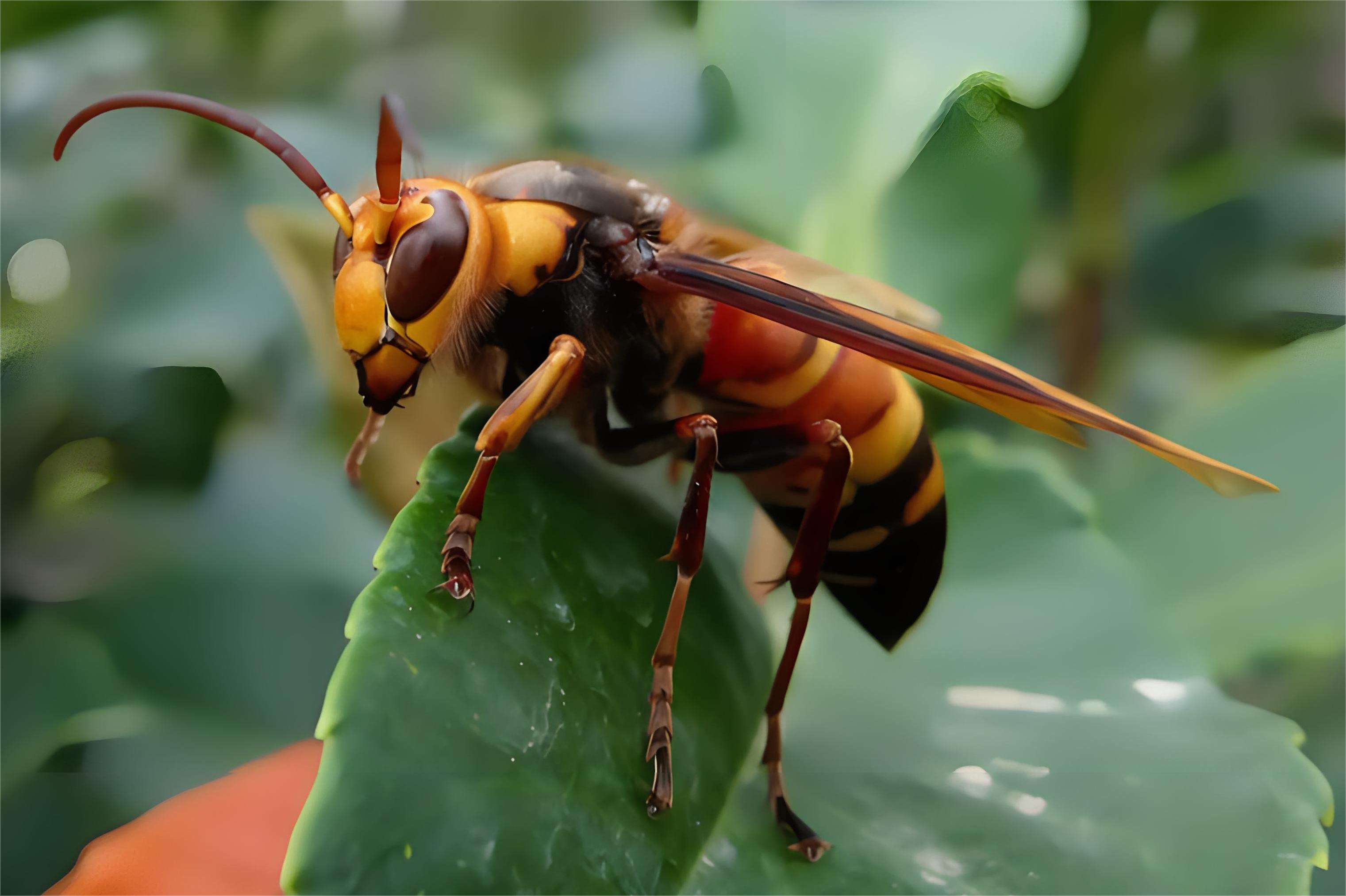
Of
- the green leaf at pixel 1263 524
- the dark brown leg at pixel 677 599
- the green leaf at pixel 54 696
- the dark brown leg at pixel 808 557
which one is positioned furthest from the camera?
the green leaf at pixel 1263 524

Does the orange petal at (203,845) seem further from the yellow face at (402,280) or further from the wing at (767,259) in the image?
the wing at (767,259)

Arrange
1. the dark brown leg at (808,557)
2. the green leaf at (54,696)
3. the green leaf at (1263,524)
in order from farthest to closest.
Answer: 1. the green leaf at (1263,524)
2. the green leaf at (54,696)
3. the dark brown leg at (808,557)

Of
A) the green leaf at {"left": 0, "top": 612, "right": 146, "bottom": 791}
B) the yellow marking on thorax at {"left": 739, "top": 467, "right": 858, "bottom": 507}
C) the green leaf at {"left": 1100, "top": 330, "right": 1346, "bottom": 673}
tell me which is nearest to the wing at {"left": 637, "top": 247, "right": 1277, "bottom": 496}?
the yellow marking on thorax at {"left": 739, "top": 467, "right": 858, "bottom": 507}

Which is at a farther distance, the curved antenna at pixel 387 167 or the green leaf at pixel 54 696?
the green leaf at pixel 54 696

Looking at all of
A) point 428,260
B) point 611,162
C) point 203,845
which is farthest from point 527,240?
point 203,845

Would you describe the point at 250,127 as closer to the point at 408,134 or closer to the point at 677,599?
the point at 408,134

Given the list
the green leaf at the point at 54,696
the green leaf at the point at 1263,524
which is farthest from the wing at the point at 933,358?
the green leaf at the point at 54,696

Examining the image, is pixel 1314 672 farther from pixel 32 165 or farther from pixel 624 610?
pixel 32 165
